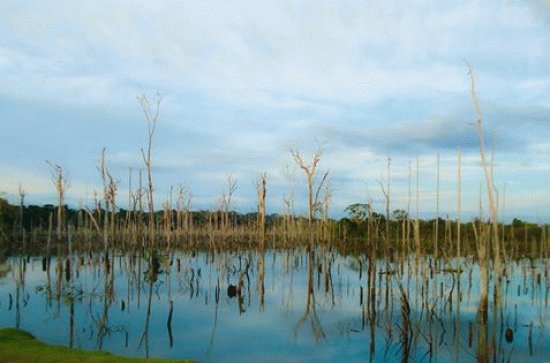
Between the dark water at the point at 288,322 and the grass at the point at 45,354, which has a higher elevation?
the grass at the point at 45,354

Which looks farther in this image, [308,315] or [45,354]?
[308,315]

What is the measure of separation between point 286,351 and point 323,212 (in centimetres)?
1467

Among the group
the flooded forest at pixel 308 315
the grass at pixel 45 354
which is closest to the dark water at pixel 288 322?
the flooded forest at pixel 308 315

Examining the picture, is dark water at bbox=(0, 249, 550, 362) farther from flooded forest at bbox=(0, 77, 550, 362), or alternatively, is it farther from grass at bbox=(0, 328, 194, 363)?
grass at bbox=(0, 328, 194, 363)

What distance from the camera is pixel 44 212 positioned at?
47.7 metres

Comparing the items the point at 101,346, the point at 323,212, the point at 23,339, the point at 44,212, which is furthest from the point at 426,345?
the point at 44,212

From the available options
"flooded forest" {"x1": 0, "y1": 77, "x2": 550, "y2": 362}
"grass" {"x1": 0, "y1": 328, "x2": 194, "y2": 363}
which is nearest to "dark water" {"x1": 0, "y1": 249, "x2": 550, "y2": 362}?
"flooded forest" {"x1": 0, "y1": 77, "x2": 550, "y2": 362}

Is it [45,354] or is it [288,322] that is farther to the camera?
[288,322]

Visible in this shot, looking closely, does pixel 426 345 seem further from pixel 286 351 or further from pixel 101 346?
pixel 101 346

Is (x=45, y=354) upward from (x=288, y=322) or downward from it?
upward

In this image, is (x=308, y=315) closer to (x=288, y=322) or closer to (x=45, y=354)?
(x=288, y=322)

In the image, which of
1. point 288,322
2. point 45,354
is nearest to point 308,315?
point 288,322

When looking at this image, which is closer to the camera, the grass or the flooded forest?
the grass

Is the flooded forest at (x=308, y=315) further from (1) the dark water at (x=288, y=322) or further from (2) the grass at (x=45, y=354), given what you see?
(2) the grass at (x=45, y=354)
